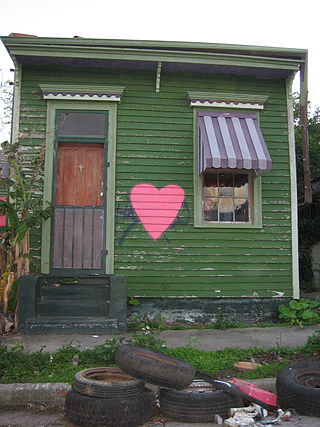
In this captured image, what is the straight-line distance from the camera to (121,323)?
21.8ft

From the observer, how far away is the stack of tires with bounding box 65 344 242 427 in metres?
3.47

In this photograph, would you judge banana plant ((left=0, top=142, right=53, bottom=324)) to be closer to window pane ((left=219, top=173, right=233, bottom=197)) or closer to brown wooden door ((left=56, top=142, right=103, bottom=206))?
brown wooden door ((left=56, top=142, right=103, bottom=206))

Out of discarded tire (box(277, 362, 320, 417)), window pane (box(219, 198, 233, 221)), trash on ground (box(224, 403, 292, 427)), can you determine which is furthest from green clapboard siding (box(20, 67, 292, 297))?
trash on ground (box(224, 403, 292, 427))

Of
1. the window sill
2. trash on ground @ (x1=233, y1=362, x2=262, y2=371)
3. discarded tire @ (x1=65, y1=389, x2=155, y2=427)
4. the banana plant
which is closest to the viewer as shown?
discarded tire @ (x1=65, y1=389, x2=155, y2=427)

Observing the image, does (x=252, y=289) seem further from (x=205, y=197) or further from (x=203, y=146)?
(x=203, y=146)

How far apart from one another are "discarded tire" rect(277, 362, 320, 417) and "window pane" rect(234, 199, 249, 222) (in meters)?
4.17

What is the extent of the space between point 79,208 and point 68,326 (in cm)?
232

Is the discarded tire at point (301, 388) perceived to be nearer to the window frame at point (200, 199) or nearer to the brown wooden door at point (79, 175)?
the window frame at point (200, 199)

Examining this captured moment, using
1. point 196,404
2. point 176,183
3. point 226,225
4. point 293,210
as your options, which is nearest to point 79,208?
point 176,183

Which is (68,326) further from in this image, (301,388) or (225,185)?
(225,185)

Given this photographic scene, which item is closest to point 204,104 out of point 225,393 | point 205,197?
point 205,197

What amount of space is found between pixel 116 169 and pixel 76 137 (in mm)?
994

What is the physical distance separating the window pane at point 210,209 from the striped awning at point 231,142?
27.5 inches

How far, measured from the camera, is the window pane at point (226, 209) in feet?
26.5
